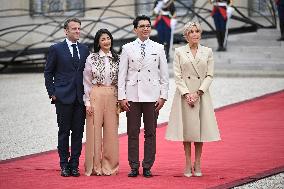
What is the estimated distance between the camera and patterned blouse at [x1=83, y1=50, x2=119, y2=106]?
10.6m

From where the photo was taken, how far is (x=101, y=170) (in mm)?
10742

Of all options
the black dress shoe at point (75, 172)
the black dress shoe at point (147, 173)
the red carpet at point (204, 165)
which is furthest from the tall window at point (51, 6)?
the black dress shoe at point (147, 173)

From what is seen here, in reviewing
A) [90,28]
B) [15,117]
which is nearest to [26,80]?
[90,28]

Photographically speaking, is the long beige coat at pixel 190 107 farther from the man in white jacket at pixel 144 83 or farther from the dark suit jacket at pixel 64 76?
the dark suit jacket at pixel 64 76

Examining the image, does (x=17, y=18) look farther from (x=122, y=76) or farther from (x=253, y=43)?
(x=122, y=76)

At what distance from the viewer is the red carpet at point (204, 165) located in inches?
396

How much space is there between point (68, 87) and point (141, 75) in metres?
0.81

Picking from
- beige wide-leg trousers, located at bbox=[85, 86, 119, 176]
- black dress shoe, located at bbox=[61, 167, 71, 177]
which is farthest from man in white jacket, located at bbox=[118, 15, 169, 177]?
black dress shoe, located at bbox=[61, 167, 71, 177]

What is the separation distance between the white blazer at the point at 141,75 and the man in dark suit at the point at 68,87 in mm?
497

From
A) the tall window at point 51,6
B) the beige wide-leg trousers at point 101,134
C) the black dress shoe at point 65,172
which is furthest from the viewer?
the tall window at point 51,6

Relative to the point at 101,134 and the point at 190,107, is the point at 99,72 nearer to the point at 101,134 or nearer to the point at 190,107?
the point at 101,134

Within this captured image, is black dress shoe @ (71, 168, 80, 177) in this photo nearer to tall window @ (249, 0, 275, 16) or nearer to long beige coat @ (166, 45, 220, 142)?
long beige coat @ (166, 45, 220, 142)

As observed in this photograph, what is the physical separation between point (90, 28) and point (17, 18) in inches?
130

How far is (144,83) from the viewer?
10.4 meters
